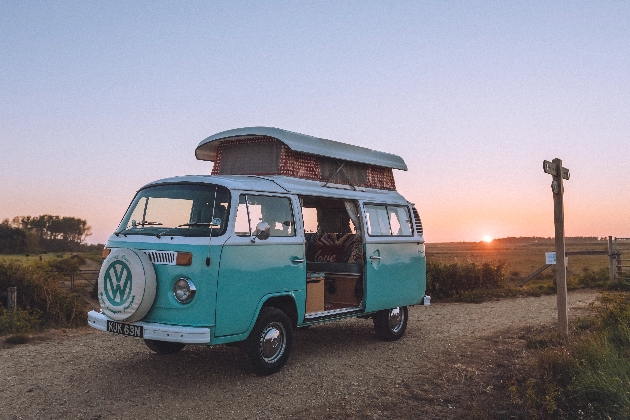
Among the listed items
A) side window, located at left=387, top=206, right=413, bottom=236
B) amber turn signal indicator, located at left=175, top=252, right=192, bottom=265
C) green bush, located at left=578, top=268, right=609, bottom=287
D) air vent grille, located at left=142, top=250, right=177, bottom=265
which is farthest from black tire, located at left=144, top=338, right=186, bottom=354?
green bush, located at left=578, top=268, right=609, bottom=287

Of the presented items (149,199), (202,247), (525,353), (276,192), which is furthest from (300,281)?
(525,353)

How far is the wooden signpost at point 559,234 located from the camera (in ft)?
31.0

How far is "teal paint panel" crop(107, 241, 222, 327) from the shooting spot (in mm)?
6434

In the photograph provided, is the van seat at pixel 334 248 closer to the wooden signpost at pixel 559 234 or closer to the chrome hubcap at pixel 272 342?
the chrome hubcap at pixel 272 342

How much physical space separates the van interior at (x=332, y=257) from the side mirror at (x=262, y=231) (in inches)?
65.1

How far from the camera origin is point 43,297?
15133mm

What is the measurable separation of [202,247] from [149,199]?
4.71ft

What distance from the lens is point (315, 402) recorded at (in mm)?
6371

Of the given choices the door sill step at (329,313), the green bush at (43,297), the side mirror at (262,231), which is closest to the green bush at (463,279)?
the door sill step at (329,313)

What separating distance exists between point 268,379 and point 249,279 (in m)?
1.36

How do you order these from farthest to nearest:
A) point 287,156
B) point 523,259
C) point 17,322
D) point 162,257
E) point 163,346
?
point 523,259 → point 17,322 → point 287,156 → point 163,346 → point 162,257

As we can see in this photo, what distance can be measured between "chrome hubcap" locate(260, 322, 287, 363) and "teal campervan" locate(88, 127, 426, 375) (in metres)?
0.01

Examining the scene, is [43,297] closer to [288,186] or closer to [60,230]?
[288,186]

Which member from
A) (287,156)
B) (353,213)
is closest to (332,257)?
(353,213)
